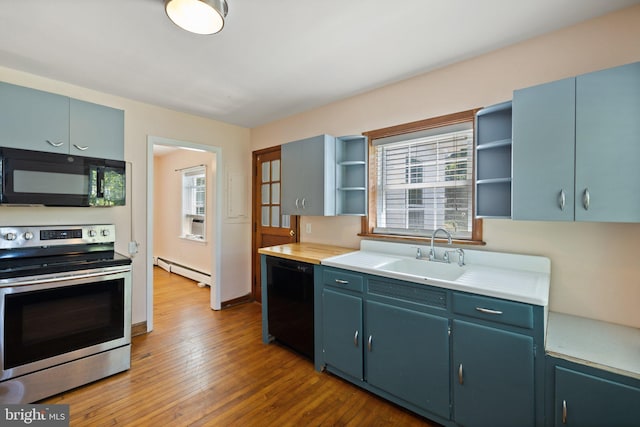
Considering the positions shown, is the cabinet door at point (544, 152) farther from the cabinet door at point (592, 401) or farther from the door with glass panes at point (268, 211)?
the door with glass panes at point (268, 211)

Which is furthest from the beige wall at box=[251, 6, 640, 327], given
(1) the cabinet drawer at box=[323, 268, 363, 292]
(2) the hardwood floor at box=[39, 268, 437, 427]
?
(2) the hardwood floor at box=[39, 268, 437, 427]

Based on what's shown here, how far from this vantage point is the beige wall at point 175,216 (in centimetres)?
489

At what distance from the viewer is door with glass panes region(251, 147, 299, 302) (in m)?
3.61

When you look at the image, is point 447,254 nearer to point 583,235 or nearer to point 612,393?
point 583,235

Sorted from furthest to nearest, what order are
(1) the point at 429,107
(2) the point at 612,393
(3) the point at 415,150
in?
(3) the point at 415,150 < (1) the point at 429,107 < (2) the point at 612,393

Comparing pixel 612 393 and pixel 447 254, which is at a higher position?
pixel 447 254

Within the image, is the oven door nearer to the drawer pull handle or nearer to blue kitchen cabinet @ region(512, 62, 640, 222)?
the drawer pull handle

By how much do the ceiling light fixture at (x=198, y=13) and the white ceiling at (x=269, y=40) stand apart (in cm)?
10

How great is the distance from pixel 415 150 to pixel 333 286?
144 centimetres

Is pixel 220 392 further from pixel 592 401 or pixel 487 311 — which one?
pixel 592 401

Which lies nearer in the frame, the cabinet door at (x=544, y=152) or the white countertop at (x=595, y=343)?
the white countertop at (x=595, y=343)

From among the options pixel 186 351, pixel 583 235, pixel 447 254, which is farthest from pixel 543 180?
pixel 186 351

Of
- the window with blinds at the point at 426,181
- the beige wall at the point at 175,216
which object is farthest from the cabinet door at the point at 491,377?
the beige wall at the point at 175,216

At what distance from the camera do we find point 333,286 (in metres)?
2.21
